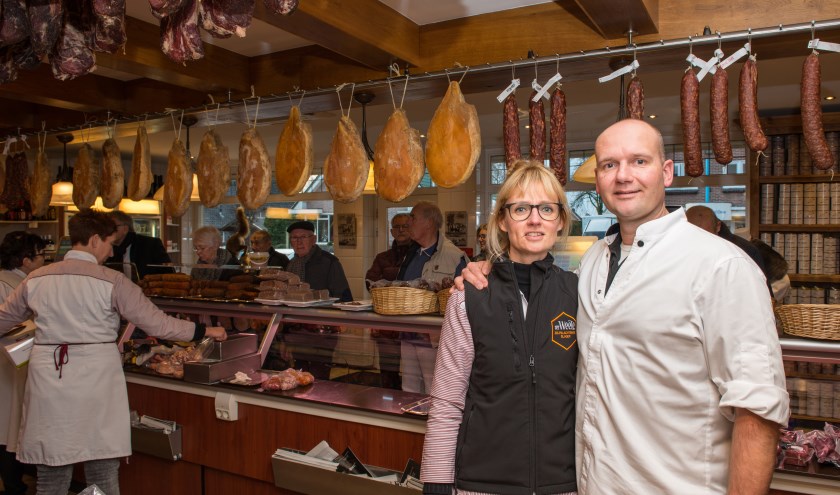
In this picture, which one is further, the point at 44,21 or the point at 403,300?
the point at 403,300

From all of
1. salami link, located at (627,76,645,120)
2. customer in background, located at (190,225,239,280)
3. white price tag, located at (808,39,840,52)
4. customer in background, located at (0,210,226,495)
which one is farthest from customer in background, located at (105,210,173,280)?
white price tag, located at (808,39,840,52)

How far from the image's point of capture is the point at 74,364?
141 inches

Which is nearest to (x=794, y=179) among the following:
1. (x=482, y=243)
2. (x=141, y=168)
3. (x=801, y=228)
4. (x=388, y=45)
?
(x=801, y=228)

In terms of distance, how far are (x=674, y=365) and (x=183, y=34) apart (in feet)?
5.27

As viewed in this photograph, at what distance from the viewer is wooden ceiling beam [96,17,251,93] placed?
392cm

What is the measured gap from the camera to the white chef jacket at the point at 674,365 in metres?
1.63

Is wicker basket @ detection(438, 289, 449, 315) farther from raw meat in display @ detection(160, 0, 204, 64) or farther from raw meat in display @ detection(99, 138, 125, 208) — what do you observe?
raw meat in display @ detection(99, 138, 125, 208)

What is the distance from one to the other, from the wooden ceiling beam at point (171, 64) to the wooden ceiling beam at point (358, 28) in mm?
1172

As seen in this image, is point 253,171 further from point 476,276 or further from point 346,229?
point 346,229

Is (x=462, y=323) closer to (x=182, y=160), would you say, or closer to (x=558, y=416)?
(x=558, y=416)

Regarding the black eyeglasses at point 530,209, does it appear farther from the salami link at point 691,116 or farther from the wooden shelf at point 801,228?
the wooden shelf at point 801,228

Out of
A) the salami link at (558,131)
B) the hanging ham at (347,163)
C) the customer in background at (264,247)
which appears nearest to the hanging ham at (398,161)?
the hanging ham at (347,163)

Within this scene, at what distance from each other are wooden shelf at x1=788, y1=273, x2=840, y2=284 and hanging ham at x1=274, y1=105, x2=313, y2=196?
17.7ft

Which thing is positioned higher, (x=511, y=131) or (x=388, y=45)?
(x=388, y=45)
